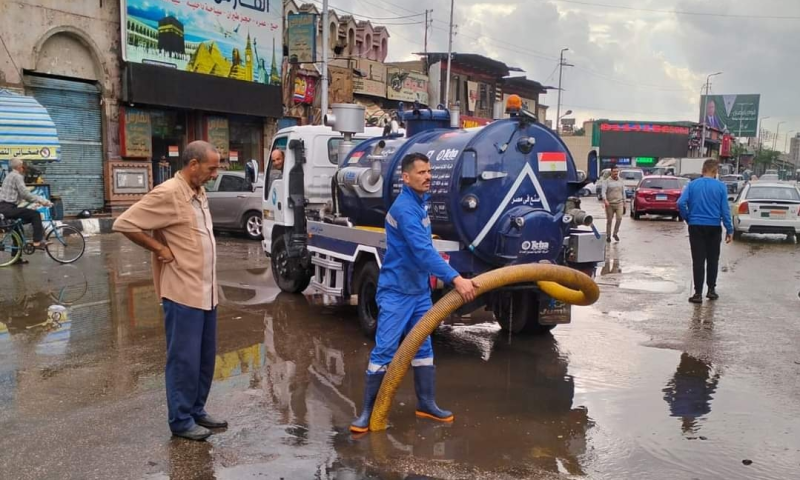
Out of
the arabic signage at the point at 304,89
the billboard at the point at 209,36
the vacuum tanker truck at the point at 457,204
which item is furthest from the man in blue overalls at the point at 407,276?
the arabic signage at the point at 304,89

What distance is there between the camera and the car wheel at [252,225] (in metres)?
17.0

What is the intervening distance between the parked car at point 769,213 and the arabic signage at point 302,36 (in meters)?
14.3

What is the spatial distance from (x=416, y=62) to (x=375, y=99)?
11.0 m

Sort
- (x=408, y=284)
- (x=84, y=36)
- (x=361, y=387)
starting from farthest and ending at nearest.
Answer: (x=84, y=36), (x=361, y=387), (x=408, y=284)

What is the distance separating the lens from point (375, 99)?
32.1 m

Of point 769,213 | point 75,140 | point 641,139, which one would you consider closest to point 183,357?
point 769,213

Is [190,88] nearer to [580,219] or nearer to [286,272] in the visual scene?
[286,272]

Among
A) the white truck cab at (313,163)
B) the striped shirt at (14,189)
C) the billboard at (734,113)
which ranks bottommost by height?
the striped shirt at (14,189)

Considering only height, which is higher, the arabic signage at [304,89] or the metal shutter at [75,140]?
the arabic signage at [304,89]

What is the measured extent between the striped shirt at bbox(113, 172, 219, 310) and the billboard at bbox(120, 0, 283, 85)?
17.5 meters

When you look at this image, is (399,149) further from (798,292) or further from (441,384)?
(798,292)

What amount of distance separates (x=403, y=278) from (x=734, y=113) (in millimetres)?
93181

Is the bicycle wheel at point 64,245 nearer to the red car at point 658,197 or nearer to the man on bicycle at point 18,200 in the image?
the man on bicycle at point 18,200

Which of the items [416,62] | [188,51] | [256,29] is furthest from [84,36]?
[416,62]
